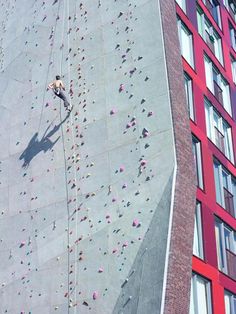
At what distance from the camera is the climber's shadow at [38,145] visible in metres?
19.3

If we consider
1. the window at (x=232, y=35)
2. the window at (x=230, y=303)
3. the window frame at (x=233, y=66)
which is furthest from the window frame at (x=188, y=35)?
the window at (x=230, y=303)

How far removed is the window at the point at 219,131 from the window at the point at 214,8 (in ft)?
18.8

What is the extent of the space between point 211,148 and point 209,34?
21.7 feet

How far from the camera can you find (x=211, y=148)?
67.5 feet

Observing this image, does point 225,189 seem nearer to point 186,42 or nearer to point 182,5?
point 186,42

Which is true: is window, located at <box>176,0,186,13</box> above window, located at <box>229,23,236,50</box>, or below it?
below

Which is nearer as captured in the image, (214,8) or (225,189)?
(225,189)

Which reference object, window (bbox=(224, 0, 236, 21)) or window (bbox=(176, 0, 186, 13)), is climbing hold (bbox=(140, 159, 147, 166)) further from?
window (bbox=(224, 0, 236, 21))

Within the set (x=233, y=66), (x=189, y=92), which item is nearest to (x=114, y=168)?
(x=189, y=92)

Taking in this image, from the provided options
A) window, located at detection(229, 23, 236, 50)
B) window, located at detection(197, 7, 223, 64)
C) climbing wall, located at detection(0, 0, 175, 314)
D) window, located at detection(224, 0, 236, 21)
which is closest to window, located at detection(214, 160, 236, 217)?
climbing wall, located at detection(0, 0, 175, 314)

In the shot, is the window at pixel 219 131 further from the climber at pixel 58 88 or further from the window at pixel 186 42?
the climber at pixel 58 88

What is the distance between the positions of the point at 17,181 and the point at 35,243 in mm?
2650

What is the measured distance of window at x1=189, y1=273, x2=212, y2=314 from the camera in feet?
55.5

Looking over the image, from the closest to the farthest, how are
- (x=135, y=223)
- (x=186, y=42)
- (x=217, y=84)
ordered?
1. (x=135, y=223)
2. (x=186, y=42)
3. (x=217, y=84)
